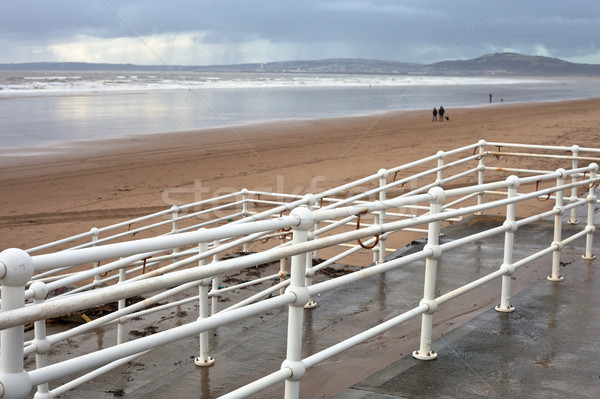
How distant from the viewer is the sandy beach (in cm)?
1609

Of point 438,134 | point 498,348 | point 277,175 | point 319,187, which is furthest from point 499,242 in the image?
point 438,134

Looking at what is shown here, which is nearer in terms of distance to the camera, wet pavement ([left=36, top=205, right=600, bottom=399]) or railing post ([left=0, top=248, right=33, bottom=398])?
railing post ([left=0, top=248, right=33, bottom=398])

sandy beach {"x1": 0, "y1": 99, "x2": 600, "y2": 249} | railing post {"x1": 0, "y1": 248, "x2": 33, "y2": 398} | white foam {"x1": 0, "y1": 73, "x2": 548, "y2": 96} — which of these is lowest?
sandy beach {"x1": 0, "y1": 99, "x2": 600, "y2": 249}

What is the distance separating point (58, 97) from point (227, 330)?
51960 mm

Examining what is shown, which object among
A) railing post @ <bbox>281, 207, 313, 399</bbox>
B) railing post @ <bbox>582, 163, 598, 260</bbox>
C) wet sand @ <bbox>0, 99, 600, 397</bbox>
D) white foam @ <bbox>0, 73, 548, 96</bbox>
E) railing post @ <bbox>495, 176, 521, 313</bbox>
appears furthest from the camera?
white foam @ <bbox>0, 73, 548, 96</bbox>

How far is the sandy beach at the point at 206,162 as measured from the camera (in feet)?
52.8

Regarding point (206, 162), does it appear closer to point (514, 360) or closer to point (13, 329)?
point (514, 360)

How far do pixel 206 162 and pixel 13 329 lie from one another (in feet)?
67.2

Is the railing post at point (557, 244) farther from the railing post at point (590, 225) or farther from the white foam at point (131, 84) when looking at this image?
the white foam at point (131, 84)

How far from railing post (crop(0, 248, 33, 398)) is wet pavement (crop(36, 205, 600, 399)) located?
206 cm

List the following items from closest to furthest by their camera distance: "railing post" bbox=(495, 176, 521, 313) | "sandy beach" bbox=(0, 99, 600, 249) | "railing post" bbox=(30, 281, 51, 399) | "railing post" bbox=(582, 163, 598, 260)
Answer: "railing post" bbox=(30, 281, 51, 399) → "railing post" bbox=(495, 176, 521, 313) → "railing post" bbox=(582, 163, 598, 260) → "sandy beach" bbox=(0, 99, 600, 249)

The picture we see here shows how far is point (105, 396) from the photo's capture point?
5668mm

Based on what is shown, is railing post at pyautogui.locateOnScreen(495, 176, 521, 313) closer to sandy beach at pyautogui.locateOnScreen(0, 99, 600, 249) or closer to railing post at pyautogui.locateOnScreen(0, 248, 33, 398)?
railing post at pyautogui.locateOnScreen(0, 248, 33, 398)

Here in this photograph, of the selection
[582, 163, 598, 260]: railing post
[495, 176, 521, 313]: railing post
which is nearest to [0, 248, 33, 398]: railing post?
[495, 176, 521, 313]: railing post
